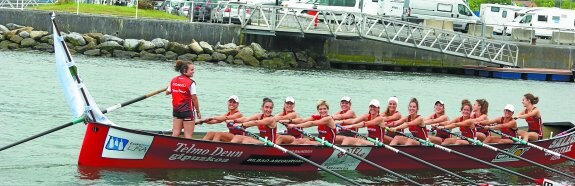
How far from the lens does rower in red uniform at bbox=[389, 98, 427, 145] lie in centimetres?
2473

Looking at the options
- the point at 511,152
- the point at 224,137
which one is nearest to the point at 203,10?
the point at 511,152

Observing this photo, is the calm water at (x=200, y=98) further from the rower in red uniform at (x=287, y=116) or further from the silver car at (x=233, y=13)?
the silver car at (x=233, y=13)

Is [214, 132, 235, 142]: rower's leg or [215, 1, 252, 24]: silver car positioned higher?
[215, 1, 252, 24]: silver car

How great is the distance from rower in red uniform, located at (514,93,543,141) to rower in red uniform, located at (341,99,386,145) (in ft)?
12.3

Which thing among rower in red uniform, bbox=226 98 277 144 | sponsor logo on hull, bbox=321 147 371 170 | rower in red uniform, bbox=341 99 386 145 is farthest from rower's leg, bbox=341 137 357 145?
rower in red uniform, bbox=226 98 277 144

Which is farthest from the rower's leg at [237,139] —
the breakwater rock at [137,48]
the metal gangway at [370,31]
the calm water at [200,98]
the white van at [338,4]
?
the white van at [338,4]

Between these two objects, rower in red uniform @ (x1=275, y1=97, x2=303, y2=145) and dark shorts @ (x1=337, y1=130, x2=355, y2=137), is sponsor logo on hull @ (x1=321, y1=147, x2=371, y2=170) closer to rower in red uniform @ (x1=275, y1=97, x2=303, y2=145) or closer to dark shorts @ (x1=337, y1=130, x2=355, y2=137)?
rower in red uniform @ (x1=275, y1=97, x2=303, y2=145)

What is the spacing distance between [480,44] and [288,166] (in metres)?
34.4

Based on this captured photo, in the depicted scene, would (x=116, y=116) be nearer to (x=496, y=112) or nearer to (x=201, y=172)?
(x=201, y=172)

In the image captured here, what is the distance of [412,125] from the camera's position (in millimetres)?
25016

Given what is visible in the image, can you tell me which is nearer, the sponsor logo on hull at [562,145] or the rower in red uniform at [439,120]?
the rower in red uniform at [439,120]

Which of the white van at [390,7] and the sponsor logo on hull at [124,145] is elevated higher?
the white van at [390,7]

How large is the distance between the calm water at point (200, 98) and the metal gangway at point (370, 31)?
1.69 m

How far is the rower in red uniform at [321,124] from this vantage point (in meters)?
23.4
